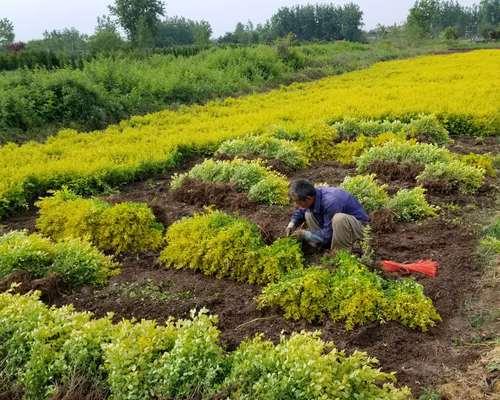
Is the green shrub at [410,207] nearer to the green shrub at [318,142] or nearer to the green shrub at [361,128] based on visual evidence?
the green shrub at [318,142]

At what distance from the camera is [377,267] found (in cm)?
562

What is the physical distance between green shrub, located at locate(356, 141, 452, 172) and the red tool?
3.48 meters

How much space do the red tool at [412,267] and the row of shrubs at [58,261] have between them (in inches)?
116

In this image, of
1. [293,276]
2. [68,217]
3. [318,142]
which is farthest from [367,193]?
[68,217]

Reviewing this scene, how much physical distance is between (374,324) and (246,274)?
1.57 m

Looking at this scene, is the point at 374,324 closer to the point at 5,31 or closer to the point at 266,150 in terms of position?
the point at 266,150

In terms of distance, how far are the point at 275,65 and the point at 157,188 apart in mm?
16607

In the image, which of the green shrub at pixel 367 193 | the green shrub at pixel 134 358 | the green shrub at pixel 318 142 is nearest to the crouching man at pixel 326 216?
the green shrub at pixel 367 193

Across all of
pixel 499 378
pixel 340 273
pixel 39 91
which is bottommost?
pixel 499 378

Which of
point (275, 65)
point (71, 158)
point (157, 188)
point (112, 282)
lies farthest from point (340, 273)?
point (275, 65)

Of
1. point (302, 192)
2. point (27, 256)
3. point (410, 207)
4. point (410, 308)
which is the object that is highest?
point (302, 192)

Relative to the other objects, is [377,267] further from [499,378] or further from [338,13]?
[338,13]

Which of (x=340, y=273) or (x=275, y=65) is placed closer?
(x=340, y=273)

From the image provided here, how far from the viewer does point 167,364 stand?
387 cm
